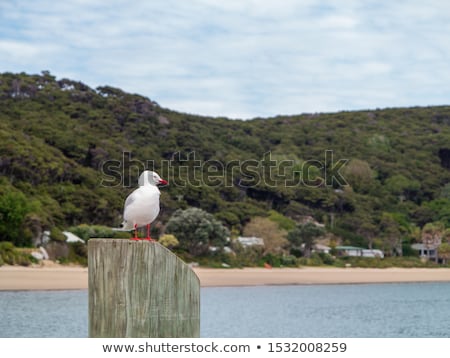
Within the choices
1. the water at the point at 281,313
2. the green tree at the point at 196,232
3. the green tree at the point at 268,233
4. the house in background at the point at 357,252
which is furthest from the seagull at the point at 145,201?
the house in background at the point at 357,252

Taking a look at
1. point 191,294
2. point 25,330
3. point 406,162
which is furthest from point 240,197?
point 191,294

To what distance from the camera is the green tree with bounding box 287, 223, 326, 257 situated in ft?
171

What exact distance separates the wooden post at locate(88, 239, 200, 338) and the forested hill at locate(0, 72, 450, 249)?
111 feet

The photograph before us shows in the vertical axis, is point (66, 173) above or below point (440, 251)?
above

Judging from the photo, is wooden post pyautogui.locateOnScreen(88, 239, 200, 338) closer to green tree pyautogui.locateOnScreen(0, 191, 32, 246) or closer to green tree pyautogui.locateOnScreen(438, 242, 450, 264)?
green tree pyautogui.locateOnScreen(0, 191, 32, 246)

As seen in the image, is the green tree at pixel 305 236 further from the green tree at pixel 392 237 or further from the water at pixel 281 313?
the green tree at pixel 392 237

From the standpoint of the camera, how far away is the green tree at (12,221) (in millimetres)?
37875

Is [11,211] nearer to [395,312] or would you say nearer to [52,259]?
[52,259]

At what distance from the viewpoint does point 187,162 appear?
2867 inches

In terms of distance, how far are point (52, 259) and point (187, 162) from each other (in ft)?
117

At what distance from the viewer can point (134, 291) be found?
5.45 meters

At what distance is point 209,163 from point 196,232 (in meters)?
30.8

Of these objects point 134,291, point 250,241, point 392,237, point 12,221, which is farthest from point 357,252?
point 134,291

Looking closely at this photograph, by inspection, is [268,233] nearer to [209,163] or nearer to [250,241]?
[250,241]
